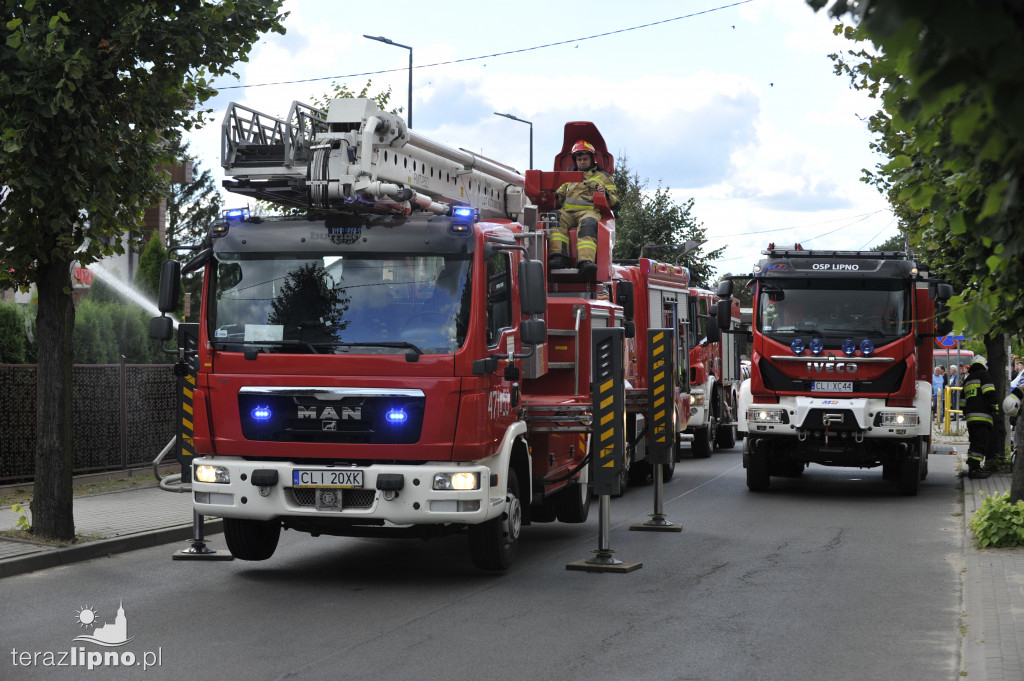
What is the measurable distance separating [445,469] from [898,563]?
451cm

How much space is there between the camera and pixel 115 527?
12422 millimetres

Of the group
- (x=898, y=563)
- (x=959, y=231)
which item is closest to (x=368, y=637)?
(x=959, y=231)

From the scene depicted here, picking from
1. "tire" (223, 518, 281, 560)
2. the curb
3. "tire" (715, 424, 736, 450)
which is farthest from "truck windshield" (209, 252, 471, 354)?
"tire" (715, 424, 736, 450)

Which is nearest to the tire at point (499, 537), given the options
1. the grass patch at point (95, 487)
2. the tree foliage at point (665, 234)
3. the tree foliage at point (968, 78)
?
the tree foliage at point (968, 78)

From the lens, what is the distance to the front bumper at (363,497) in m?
9.06

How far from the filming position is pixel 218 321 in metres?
9.59

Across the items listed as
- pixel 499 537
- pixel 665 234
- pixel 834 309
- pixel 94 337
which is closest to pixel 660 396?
pixel 499 537

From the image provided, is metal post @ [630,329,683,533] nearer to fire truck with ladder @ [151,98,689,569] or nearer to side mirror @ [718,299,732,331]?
fire truck with ladder @ [151,98,689,569]

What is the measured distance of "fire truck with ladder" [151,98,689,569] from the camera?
29.9 ft

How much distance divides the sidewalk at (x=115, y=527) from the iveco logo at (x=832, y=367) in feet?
25.5

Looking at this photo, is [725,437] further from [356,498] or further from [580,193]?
[356,498]

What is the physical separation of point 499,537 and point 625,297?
5324 millimetres

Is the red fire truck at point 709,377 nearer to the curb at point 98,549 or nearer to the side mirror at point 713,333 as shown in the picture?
the side mirror at point 713,333

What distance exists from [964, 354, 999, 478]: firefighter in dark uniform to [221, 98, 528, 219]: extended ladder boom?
35.8 ft
